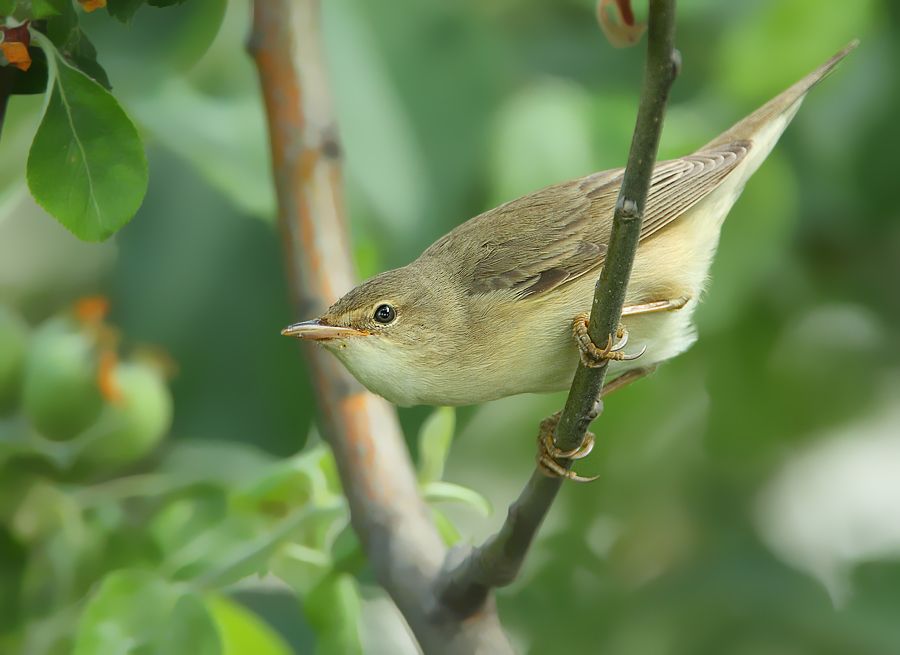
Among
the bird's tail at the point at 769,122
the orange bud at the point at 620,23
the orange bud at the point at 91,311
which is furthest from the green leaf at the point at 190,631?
the bird's tail at the point at 769,122

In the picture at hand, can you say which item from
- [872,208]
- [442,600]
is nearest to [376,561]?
[442,600]

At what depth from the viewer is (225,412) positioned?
3482 mm

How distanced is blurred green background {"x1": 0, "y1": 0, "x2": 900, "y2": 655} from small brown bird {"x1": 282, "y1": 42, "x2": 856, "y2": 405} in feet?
2.12

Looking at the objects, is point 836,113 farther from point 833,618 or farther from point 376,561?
point 376,561

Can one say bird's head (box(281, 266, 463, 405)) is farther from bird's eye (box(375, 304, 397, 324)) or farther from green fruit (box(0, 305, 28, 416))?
green fruit (box(0, 305, 28, 416))

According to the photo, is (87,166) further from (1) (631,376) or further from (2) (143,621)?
(1) (631,376)

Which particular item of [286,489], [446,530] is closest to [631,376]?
[446,530]

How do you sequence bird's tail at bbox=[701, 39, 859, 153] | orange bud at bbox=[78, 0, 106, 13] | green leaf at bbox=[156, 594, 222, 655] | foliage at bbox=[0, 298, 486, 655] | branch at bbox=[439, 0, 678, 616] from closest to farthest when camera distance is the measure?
branch at bbox=[439, 0, 678, 616] < orange bud at bbox=[78, 0, 106, 13] < green leaf at bbox=[156, 594, 222, 655] < foliage at bbox=[0, 298, 486, 655] < bird's tail at bbox=[701, 39, 859, 153]

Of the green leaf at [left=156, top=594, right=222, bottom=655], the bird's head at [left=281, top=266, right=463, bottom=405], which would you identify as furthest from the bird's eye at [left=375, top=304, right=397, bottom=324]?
the green leaf at [left=156, top=594, right=222, bottom=655]

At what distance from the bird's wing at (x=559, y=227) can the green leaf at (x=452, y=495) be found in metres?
0.39

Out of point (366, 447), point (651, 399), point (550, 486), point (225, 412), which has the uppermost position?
point (550, 486)

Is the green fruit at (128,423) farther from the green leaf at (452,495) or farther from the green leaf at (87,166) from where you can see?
the green leaf at (87,166)

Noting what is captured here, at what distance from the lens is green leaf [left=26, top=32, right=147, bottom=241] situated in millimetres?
1459

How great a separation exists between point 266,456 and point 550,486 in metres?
1.57
